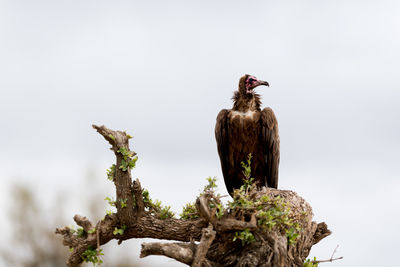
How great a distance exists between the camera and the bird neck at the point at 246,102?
796cm

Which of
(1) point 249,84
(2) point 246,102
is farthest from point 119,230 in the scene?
(1) point 249,84

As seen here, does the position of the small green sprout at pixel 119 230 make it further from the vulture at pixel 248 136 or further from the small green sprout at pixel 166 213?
the vulture at pixel 248 136

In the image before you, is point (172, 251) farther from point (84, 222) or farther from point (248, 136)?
point (248, 136)

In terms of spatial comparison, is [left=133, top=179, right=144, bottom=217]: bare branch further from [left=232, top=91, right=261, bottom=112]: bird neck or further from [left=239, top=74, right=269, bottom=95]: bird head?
[left=239, top=74, right=269, bottom=95]: bird head

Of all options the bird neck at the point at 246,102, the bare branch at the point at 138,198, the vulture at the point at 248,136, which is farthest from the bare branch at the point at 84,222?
the bird neck at the point at 246,102

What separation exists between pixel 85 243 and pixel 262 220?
263 centimetres

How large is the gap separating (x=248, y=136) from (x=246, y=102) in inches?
22.1

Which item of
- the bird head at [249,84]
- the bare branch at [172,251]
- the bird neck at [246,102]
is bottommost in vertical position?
the bare branch at [172,251]

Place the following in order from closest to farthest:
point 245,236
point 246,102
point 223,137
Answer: point 245,236 → point 246,102 → point 223,137

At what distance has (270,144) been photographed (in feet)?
25.9

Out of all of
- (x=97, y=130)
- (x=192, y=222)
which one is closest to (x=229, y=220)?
(x=192, y=222)

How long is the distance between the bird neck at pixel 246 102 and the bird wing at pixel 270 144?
0.18 meters

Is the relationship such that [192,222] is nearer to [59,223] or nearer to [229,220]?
[229,220]

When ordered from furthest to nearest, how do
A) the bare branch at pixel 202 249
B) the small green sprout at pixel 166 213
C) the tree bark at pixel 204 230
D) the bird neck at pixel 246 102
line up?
the bird neck at pixel 246 102
the small green sprout at pixel 166 213
the tree bark at pixel 204 230
the bare branch at pixel 202 249
